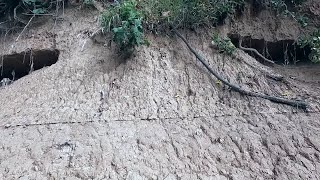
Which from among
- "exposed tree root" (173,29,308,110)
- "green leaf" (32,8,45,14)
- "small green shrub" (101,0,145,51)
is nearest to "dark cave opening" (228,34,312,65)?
"exposed tree root" (173,29,308,110)

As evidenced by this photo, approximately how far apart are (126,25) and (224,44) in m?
1.41

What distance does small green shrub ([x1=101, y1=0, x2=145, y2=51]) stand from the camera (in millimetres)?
5895

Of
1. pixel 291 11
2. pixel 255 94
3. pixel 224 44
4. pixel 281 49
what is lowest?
pixel 255 94

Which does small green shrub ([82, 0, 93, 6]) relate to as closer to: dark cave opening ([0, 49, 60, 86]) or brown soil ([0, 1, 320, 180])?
brown soil ([0, 1, 320, 180])

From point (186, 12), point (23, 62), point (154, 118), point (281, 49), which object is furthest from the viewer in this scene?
point (23, 62)

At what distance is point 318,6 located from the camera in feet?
22.4

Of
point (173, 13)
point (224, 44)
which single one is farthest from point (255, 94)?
point (173, 13)

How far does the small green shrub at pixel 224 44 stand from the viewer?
6240mm

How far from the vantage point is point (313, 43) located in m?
6.08

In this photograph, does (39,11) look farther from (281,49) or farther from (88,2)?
(281,49)

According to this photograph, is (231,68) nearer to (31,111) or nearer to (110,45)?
(110,45)

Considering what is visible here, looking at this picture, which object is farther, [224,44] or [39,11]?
[39,11]

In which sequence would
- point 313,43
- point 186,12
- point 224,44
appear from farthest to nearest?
point 186,12 → point 224,44 → point 313,43

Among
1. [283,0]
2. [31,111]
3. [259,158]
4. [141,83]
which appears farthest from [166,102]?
[283,0]
